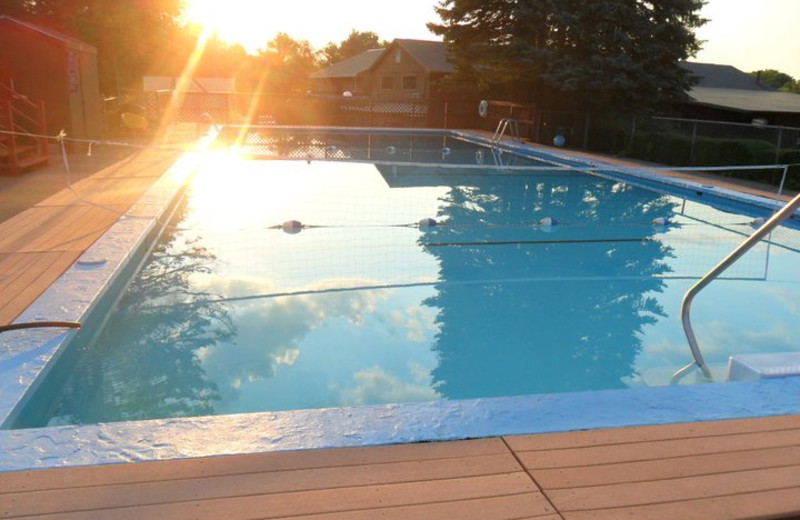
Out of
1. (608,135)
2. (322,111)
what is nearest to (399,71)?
(322,111)

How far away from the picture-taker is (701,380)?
15.5 ft

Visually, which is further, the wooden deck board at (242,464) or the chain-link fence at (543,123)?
the chain-link fence at (543,123)

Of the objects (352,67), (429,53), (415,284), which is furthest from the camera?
(352,67)

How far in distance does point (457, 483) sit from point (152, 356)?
355 cm

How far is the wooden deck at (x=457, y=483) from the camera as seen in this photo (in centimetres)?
230

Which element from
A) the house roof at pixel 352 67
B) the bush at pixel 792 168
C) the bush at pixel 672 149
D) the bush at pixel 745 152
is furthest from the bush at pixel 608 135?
the house roof at pixel 352 67

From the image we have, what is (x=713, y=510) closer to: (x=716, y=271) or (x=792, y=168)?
(x=716, y=271)

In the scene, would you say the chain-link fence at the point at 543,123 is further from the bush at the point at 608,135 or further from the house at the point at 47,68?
the house at the point at 47,68

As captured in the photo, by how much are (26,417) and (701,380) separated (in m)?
4.32

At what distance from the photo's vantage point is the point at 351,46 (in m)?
73.2

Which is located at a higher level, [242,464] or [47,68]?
[47,68]

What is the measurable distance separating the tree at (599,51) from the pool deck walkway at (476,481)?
1816 cm

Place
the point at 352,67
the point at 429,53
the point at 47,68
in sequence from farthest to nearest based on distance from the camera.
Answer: the point at 352,67, the point at 429,53, the point at 47,68

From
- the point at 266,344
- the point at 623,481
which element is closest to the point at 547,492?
the point at 623,481
